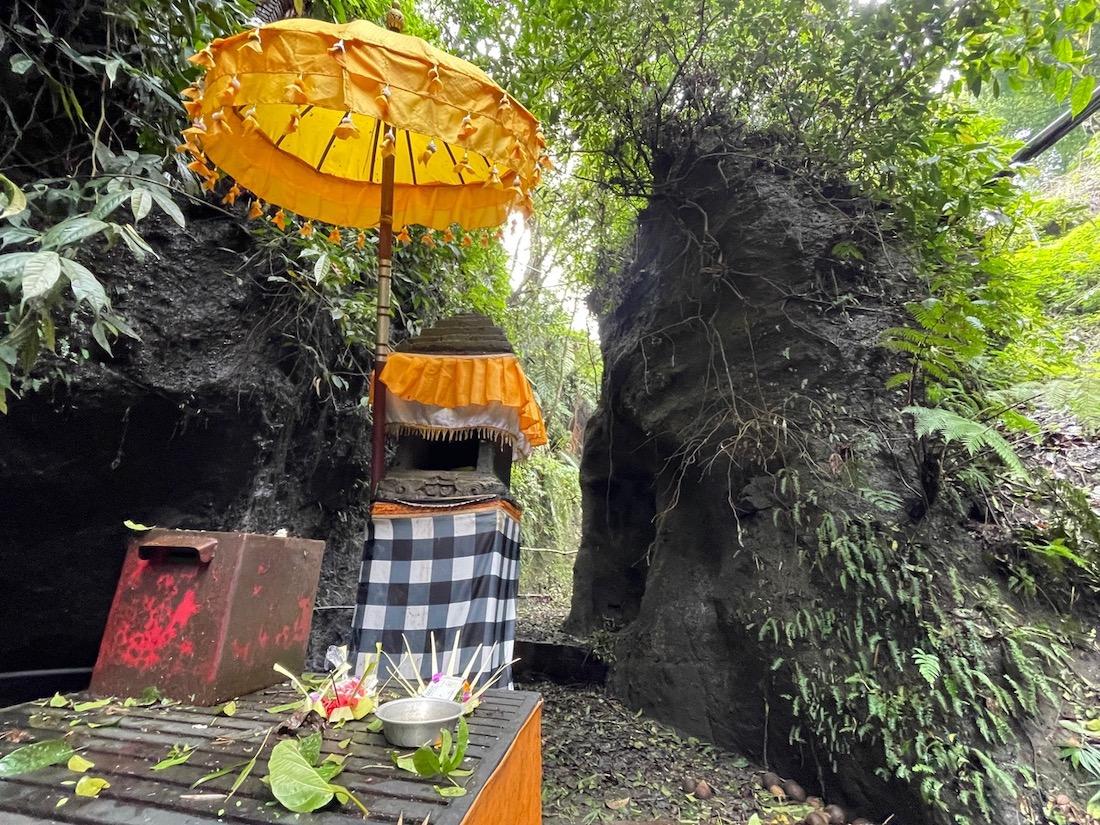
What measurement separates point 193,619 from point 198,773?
0.74 metres

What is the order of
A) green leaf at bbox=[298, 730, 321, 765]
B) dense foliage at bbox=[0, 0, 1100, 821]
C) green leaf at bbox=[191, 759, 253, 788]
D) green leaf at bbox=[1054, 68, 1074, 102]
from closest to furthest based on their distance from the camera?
green leaf at bbox=[191, 759, 253, 788] < green leaf at bbox=[298, 730, 321, 765] < dense foliage at bbox=[0, 0, 1100, 821] < green leaf at bbox=[1054, 68, 1074, 102]

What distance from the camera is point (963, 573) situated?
11.5 ft

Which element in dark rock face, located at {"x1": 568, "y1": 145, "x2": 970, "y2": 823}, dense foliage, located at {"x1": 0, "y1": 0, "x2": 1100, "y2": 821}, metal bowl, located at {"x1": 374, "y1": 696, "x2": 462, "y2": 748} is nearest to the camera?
metal bowl, located at {"x1": 374, "y1": 696, "x2": 462, "y2": 748}

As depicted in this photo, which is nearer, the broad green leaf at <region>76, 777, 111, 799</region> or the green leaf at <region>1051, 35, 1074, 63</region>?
the broad green leaf at <region>76, 777, 111, 799</region>

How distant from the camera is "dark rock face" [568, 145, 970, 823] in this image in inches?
153

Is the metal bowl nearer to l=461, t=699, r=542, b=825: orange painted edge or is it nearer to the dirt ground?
l=461, t=699, r=542, b=825: orange painted edge

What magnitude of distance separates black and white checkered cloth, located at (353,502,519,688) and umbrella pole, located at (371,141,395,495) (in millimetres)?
340

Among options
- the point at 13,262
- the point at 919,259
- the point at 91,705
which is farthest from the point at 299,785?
the point at 919,259

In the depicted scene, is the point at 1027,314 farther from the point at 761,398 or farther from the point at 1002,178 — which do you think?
the point at 761,398

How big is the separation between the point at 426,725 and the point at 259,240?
9.90 feet

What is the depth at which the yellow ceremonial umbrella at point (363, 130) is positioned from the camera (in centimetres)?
235

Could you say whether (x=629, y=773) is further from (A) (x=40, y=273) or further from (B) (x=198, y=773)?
(A) (x=40, y=273)

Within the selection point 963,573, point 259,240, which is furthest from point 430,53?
point 963,573

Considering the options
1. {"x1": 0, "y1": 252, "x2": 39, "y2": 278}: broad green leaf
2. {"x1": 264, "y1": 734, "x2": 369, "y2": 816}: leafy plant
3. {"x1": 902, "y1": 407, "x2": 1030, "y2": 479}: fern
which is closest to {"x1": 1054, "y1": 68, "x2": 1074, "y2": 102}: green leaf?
{"x1": 902, "y1": 407, "x2": 1030, "y2": 479}: fern
